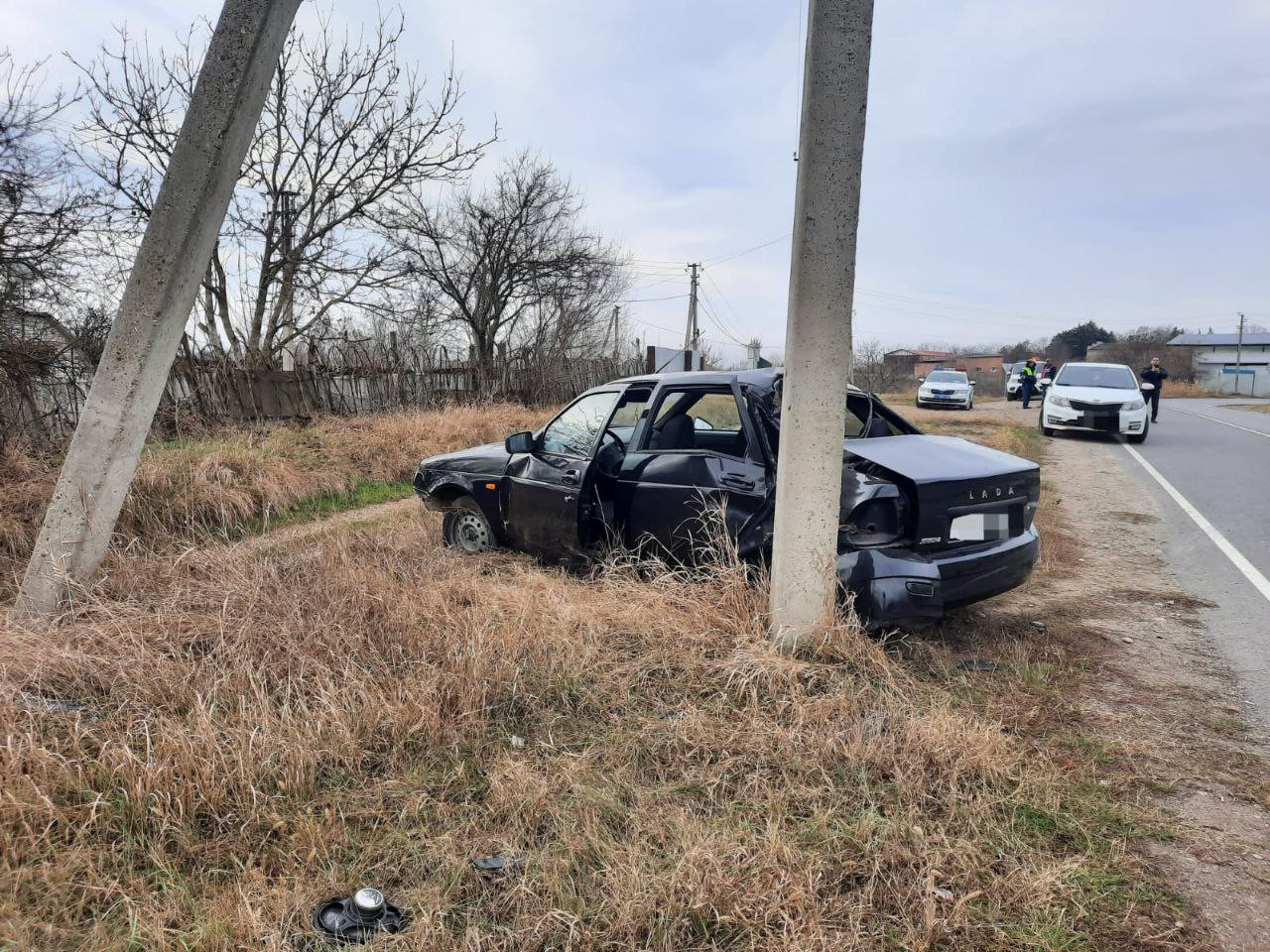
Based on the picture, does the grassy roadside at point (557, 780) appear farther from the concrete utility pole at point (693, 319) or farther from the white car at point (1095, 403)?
the concrete utility pole at point (693, 319)

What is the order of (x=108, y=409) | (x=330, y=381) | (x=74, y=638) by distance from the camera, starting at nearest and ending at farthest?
(x=74, y=638)
(x=108, y=409)
(x=330, y=381)

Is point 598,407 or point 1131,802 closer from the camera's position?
point 1131,802

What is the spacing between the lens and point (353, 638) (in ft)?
11.6

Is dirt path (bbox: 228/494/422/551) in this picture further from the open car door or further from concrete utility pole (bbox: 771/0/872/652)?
concrete utility pole (bbox: 771/0/872/652)

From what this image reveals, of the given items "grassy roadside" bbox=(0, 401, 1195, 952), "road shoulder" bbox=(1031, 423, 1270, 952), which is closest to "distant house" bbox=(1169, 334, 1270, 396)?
"road shoulder" bbox=(1031, 423, 1270, 952)

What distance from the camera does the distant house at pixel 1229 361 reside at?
51031mm

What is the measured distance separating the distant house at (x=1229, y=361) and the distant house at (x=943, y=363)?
1488cm

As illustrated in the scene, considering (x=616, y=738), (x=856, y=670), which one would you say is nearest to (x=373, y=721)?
(x=616, y=738)

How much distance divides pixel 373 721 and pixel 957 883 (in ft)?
7.17

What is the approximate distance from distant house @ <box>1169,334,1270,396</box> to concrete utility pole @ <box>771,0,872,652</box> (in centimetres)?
5916

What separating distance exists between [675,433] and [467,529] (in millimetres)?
2114

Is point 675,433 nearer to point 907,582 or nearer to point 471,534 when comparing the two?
point 907,582

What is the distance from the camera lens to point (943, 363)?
209ft

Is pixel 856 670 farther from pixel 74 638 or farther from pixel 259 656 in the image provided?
pixel 74 638
